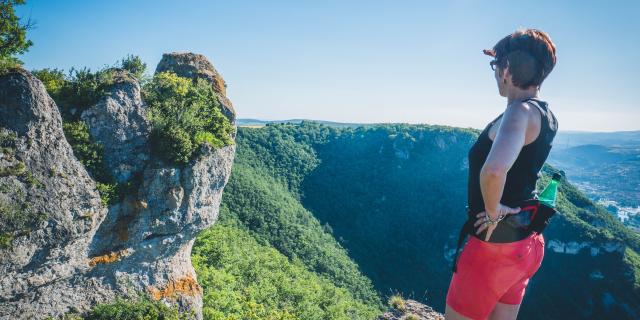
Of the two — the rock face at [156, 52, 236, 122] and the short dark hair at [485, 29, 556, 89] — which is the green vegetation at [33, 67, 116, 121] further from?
the short dark hair at [485, 29, 556, 89]

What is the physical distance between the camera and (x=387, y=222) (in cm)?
8181

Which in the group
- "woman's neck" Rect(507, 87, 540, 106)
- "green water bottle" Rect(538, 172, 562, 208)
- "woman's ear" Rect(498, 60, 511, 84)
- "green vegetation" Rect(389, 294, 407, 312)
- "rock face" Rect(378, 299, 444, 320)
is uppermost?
"woman's ear" Rect(498, 60, 511, 84)

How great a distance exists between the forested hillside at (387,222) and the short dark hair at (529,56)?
28.2 m

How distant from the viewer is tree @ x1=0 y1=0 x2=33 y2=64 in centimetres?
820

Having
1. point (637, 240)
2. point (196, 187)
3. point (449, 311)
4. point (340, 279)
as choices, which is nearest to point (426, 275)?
point (340, 279)

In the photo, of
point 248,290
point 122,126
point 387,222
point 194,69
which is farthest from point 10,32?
point 387,222

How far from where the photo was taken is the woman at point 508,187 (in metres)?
2.32

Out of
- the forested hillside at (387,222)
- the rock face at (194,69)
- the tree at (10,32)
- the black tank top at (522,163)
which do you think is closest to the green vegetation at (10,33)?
the tree at (10,32)

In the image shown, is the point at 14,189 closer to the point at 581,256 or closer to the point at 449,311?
the point at 449,311

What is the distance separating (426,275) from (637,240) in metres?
48.2

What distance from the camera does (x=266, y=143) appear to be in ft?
294

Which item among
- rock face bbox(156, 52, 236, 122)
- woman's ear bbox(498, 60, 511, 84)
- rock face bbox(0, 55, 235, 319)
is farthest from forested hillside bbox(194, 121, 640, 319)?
woman's ear bbox(498, 60, 511, 84)

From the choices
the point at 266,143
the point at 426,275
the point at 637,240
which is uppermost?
the point at 266,143

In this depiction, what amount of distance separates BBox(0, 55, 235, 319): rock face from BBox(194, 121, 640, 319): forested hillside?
17.6 meters
